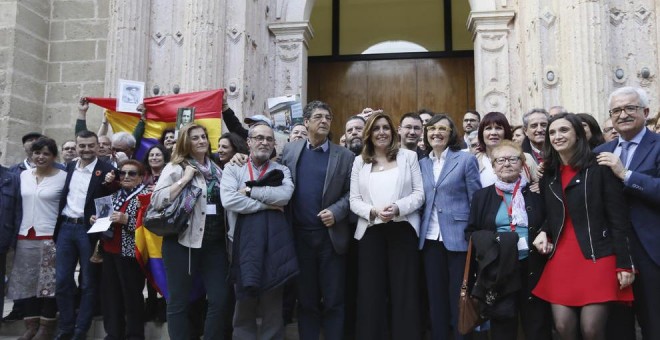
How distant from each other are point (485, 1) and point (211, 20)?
3931mm

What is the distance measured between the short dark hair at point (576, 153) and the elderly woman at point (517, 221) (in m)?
0.19

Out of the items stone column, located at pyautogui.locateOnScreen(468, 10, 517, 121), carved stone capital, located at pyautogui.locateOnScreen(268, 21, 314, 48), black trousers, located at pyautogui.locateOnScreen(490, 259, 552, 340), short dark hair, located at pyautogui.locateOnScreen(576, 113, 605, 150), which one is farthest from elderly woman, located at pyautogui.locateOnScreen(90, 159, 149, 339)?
stone column, located at pyautogui.locateOnScreen(468, 10, 517, 121)

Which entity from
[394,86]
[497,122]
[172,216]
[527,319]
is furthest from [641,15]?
[172,216]

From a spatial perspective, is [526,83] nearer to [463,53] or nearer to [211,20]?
[463,53]

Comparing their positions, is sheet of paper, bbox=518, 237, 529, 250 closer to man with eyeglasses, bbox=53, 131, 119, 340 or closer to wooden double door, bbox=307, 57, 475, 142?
man with eyeglasses, bbox=53, 131, 119, 340

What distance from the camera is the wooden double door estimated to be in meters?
10.2

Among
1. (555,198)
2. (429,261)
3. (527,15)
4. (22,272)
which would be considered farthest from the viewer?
(527,15)

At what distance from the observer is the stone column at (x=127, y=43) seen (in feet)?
25.5

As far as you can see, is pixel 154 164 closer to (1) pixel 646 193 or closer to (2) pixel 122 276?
(2) pixel 122 276

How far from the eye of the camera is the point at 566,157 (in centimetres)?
376

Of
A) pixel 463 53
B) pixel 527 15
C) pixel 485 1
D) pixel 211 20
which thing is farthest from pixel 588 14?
pixel 211 20

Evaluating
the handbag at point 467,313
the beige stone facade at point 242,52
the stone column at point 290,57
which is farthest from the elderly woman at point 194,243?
the stone column at point 290,57

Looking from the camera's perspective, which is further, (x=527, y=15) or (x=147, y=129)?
(x=527, y=15)

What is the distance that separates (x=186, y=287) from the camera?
4.28 metres
